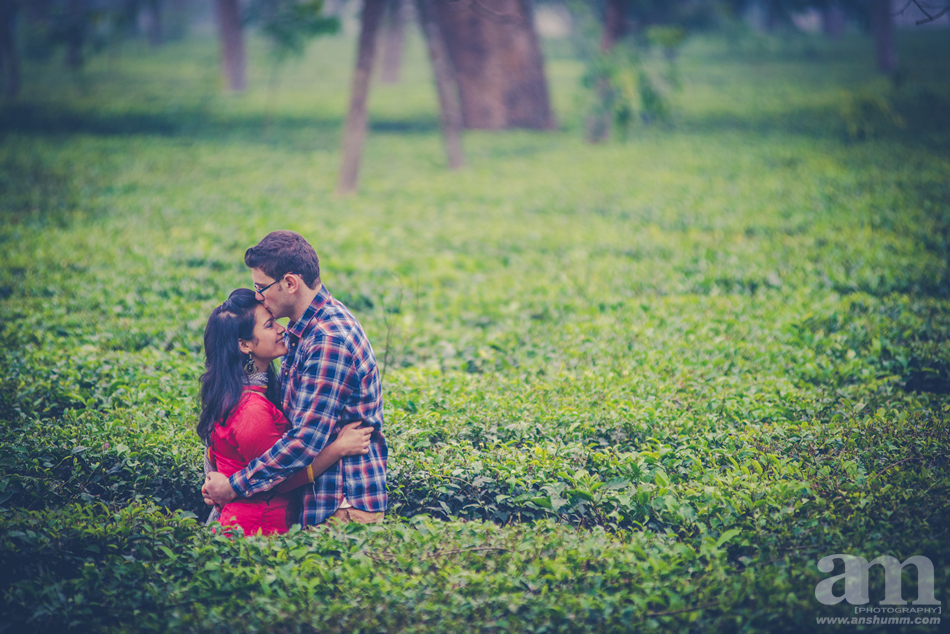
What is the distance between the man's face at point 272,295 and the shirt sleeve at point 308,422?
384 millimetres

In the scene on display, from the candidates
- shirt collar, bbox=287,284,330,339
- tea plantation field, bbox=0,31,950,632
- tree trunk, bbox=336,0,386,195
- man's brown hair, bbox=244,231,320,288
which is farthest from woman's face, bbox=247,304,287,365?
tree trunk, bbox=336,0,386,195

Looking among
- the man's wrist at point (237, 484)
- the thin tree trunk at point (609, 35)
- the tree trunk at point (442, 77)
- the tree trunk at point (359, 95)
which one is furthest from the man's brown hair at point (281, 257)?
the thin tree trunk at point (609, 35)

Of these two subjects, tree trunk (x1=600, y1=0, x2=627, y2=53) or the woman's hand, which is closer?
the woman's hand

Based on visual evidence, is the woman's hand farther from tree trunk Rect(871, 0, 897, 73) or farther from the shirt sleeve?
tree trunk Rect(871, 0, 897, 73)

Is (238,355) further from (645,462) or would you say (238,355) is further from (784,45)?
(784,45)

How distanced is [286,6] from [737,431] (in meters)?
14.6

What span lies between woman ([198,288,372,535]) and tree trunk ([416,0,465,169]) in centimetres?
1242

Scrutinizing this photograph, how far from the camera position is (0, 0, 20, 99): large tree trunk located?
69.3ft

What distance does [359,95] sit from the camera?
1366cm

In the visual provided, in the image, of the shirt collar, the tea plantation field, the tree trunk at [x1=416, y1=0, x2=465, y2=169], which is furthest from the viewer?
the tree trunk at [x1=416, y1=0, x2=465, y2=169]

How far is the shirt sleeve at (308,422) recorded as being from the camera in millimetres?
3637

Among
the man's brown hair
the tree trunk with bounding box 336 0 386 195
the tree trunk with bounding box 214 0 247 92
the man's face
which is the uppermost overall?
the tree trunk with bounding box 214 0 247 92

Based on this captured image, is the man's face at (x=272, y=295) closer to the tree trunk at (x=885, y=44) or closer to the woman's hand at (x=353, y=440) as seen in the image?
the woman's hand at (x=353, y=440)

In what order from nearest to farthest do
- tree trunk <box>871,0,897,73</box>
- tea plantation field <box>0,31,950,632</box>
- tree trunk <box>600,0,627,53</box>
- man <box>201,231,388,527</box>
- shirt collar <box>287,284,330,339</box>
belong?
1. tea plantation field <box>0,31,950,632</box>
2. man <box>201,231,388,527</box>
3. shirt collar <box>287,284,330,339</box>
4. tree trunk <box>600,0,627,53</box>
5. tree trunk <box>871,0,897,73</box>
